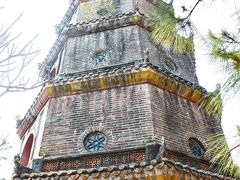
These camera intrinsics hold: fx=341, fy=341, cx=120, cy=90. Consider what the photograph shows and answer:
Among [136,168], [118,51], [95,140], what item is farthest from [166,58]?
[136,168]

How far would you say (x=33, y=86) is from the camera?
3355 millimetres

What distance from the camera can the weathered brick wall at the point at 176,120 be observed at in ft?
27.5

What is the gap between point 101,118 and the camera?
28.6ft

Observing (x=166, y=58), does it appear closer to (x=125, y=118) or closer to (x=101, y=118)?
(x=125, y=118)

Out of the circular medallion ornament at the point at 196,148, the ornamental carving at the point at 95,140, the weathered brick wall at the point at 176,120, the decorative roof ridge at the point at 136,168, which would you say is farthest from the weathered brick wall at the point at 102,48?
the decorative roof ridge at the point at 136,168

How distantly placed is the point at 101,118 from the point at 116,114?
1.30 ft

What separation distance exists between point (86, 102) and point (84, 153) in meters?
1.63

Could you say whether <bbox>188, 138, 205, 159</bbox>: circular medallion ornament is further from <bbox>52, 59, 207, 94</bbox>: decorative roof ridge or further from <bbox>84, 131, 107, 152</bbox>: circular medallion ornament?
<bbox>84, 131, 107, 152</bbox>: circular medallion ornament

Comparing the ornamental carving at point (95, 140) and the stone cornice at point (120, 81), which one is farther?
the stone cornice at point (120, 81)

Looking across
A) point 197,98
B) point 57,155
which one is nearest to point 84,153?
point 57,155

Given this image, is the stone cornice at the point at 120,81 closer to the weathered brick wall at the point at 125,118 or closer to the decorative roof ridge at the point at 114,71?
the decorative roof ridge at the point at 114,71

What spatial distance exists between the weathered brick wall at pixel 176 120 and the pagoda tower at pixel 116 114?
0.11 feet

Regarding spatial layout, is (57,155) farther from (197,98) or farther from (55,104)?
(197,98)

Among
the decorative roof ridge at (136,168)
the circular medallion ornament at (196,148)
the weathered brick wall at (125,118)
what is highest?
the weathered brick wall at (125,118)
